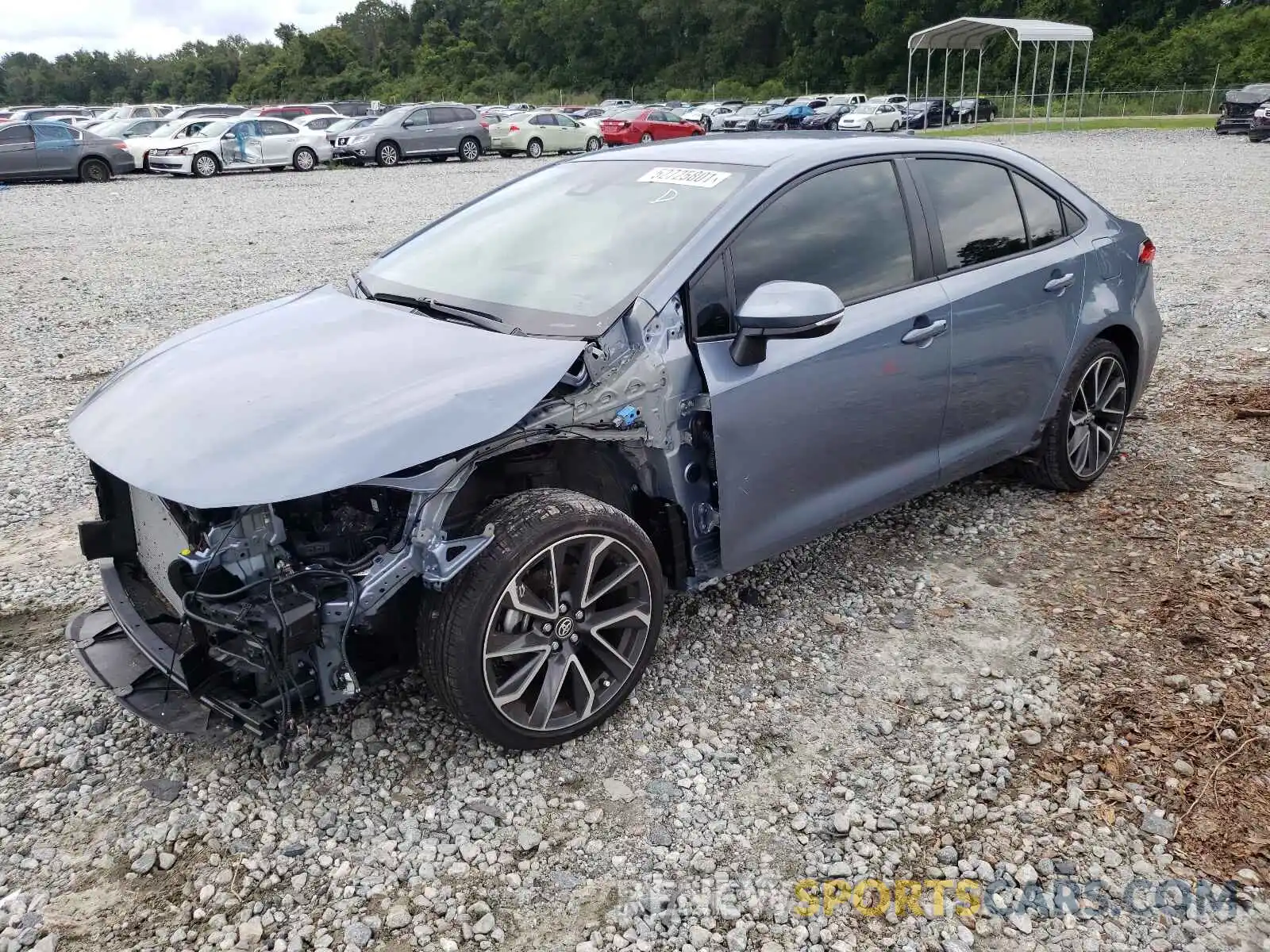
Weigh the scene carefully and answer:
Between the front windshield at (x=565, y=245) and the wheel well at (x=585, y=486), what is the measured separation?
39 centimetres

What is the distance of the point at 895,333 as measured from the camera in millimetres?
3654

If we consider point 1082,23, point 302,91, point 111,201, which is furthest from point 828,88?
point 111,201

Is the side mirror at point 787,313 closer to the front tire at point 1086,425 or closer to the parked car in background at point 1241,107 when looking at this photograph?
the front tire at point 1086,425

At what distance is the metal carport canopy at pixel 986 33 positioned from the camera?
103ft

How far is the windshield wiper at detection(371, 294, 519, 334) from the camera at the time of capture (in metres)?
3.26

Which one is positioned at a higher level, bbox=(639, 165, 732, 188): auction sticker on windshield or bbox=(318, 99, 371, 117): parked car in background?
bbox=(639, 165, 732, 188): auction sticker on windshield

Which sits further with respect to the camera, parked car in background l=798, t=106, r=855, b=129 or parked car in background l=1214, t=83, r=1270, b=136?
parked car in background l=798, t=106, r=855, b=129

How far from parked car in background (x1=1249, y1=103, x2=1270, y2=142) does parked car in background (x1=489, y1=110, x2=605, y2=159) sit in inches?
703

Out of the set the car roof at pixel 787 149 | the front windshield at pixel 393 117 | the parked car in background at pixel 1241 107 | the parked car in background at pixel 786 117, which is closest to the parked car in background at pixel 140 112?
the front windshield at pixel 393 117

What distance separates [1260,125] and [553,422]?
100 ft

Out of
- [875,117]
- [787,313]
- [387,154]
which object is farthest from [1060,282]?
[875,117]

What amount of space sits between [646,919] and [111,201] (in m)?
Answer: 19.2

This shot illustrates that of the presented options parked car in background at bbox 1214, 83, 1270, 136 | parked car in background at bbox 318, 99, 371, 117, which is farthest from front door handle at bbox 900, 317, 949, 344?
parked car in background at bbox 318, 99, 371, 117

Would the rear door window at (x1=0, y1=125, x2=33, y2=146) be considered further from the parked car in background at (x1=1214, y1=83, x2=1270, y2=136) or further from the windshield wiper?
the parked car in background at (x1=1214, y1=83, x2=1270, y2=136)
